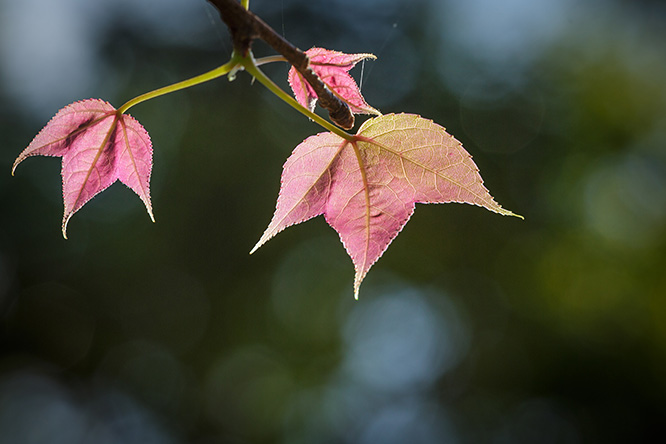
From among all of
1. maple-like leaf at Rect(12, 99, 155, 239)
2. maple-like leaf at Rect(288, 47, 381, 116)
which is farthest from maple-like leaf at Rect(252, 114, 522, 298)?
maple-like leaf at Rect(12, 99, 155, 239)

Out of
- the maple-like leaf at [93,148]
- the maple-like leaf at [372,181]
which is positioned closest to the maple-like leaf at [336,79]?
the maple-like leaf at [372,181]

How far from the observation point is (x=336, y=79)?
554mm

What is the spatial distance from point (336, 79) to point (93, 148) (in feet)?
0.91

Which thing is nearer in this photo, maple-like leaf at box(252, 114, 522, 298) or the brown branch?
the brown branch

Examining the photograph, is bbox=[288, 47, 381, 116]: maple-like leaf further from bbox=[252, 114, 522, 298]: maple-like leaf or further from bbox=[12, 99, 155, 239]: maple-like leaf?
bbox=[12, 99, 155, 239]: maple-like leaf

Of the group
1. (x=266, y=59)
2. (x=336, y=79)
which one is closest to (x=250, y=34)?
(x=266, y=59)

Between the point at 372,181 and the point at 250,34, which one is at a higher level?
the point at 250,34

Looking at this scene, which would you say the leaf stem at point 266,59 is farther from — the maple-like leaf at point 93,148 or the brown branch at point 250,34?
the maple-like leaf at point 93,148

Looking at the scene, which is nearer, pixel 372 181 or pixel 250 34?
pixel 250 34

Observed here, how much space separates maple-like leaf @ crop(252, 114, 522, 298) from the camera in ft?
1.58

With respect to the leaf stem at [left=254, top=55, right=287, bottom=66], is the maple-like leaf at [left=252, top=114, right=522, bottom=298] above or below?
below

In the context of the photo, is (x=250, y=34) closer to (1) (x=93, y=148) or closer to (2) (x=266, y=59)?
(2) (x=266, y=59)

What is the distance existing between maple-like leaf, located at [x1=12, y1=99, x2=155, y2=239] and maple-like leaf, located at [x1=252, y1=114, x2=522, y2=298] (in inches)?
6.4

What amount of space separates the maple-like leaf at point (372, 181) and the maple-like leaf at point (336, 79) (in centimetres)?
6
